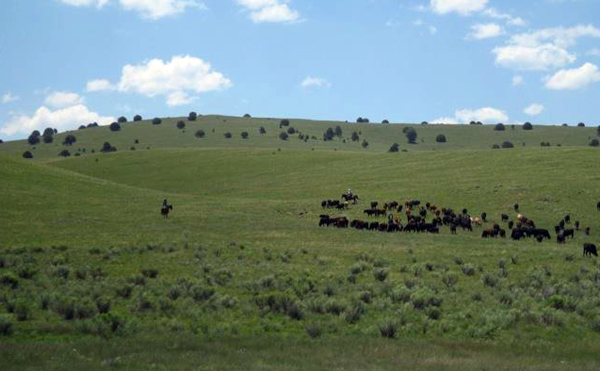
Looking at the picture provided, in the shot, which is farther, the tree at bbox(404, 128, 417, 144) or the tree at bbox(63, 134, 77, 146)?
the tree at bbox(404, 128, 417, 144)

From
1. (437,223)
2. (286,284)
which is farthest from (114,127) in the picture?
(286,284)

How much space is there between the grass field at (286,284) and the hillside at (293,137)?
71.7m

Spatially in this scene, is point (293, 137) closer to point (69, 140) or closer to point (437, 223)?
point (69, 140)

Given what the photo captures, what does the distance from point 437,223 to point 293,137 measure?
103764mm

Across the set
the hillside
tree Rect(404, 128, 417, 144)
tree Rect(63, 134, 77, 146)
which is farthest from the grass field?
tree Rect(404, 128, 417, 144)

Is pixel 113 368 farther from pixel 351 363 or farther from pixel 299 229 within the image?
pixel 299 229

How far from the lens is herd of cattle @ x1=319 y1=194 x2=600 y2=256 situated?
152 ft

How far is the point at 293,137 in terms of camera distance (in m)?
154

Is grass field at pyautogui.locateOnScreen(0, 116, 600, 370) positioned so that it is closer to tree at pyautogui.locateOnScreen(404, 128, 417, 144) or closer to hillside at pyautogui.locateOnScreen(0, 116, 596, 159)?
hillside at pyautogui.locateOnScreen(0, 116, 596, 159)

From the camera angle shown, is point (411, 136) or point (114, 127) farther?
point (114, 127)

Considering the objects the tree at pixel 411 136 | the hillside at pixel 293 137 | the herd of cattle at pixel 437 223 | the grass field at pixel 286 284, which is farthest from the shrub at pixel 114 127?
the herd of cattle at pixel 437 223

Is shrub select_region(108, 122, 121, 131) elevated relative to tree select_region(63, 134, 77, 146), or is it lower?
elevated

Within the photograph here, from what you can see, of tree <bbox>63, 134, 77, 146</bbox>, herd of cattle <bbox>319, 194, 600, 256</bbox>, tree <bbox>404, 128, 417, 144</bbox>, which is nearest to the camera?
herd of cattle <bbox>319, 194, 600, 256</bbox>

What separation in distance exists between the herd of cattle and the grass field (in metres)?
1.05
